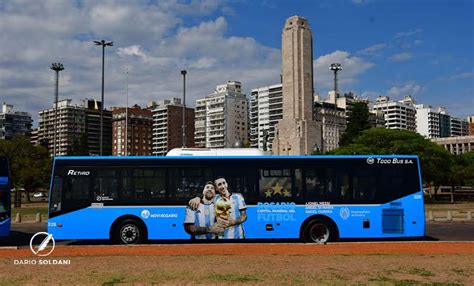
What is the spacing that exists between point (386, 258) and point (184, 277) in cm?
582

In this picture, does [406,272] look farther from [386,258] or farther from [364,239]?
[364,239]

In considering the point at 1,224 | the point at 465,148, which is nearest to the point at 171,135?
the point at 465,148

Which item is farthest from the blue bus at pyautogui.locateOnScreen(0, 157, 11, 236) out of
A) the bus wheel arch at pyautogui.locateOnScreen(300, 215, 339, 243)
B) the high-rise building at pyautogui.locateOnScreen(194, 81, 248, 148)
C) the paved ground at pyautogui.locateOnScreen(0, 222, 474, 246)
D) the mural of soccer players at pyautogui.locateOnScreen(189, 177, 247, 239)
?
the high-rise building at pyautogui.locateOnScreen(194, 81, 248, 148)

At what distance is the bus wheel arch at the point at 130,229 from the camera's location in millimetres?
17266

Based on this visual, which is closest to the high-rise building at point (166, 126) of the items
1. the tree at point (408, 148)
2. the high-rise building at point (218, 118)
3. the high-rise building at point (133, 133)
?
the high-rise building at point (133, 133)

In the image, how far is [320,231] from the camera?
56.9 ft

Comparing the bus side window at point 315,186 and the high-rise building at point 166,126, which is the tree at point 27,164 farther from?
the high-rise building at point 166,126

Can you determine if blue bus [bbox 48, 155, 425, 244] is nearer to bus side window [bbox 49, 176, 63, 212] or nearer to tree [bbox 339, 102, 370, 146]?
bus side window [bbox 49, 176, 63, 212]

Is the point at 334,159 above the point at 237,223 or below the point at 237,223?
above

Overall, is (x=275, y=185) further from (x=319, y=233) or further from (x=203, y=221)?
(x=203, y=221)

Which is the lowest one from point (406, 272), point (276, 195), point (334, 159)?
point (406, 272)

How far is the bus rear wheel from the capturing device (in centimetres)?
1727

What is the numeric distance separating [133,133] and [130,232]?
17383cm

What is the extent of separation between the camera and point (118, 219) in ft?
56.7
